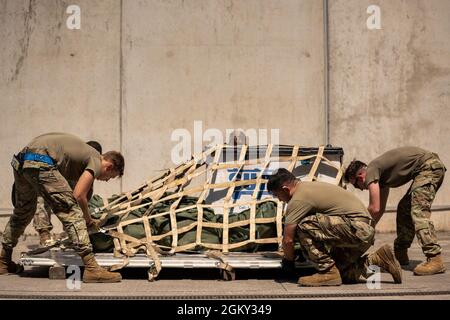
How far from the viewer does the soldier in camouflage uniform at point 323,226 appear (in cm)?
672

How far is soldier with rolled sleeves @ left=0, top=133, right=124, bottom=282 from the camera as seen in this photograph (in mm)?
7008

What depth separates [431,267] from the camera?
24.7 feet

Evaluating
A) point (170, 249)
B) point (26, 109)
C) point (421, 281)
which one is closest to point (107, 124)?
point (26, 109)

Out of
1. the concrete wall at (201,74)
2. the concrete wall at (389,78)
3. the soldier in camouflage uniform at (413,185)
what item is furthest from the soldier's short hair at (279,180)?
the concrete wall at (389,78)

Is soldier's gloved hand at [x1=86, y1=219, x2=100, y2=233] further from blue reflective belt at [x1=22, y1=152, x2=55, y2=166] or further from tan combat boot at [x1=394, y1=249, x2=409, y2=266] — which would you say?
tan combat boot at [x1=394, y1=249, x2=409, y2=266]

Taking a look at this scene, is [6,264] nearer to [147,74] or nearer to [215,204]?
[215,204]

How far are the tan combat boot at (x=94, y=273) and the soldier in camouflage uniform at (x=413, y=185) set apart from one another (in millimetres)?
2605

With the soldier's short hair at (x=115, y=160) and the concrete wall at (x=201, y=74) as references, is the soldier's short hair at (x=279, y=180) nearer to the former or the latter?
the soldier's short hair at (x=115, y=160)

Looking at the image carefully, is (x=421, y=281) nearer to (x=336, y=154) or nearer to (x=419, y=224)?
(x=419, y=224)

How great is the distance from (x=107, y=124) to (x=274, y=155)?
3.58m

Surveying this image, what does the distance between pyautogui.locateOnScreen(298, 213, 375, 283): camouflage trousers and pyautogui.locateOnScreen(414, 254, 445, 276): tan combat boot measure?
0.94 m
